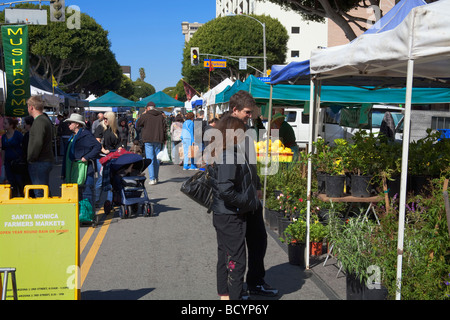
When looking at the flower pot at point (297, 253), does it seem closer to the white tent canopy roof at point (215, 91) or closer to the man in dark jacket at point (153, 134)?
the man in dark jacket at point (153, 134)

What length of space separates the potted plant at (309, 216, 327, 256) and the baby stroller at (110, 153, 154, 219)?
12.3 feet

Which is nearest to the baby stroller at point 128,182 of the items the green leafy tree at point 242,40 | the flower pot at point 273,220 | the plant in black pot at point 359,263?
the flower pot at point 273,220

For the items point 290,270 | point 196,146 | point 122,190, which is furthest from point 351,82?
point 196,146

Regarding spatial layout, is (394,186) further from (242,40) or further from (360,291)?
(242,40)

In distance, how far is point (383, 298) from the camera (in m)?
4.53

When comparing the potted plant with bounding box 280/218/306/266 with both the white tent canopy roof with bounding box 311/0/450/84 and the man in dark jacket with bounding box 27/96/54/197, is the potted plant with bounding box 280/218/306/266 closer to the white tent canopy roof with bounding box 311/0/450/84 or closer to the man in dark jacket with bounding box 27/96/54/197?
the white tent canopy roof with bounding box 311/0/450/84

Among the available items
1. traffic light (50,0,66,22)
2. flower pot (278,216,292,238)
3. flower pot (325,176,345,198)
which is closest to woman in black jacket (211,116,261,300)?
flower pot (325,176,345,198)

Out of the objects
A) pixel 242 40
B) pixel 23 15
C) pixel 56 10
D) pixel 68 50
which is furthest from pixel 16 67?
pixel 242 40

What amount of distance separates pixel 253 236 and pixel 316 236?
5.39 feet

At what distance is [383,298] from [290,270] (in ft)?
5.98

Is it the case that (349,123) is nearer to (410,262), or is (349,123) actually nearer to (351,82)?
(351,82)

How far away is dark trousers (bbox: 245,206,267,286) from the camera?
5.01 metres

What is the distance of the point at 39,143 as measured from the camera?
25.4 ft

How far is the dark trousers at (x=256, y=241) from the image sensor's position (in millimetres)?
5012
